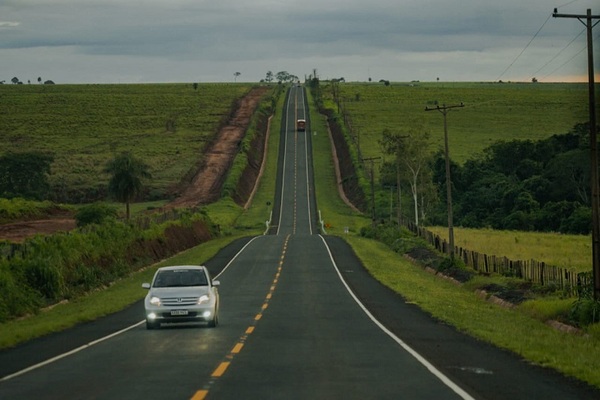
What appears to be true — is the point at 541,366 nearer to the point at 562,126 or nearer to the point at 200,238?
the point at 200,238

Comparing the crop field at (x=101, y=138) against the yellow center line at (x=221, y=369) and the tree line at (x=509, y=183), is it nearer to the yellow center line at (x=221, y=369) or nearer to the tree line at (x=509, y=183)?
the tree line at (x=509, y=183)

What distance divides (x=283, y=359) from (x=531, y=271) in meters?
24.7

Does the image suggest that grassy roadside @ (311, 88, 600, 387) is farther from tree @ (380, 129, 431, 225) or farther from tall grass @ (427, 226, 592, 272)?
tree @ (380, 129, 431, 225)

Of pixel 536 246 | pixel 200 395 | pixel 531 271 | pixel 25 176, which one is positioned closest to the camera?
pixel 200 395

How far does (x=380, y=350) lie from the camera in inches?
848

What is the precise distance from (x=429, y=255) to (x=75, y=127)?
123 metres

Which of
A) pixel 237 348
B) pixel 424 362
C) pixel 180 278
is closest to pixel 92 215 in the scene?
pixel 180 278

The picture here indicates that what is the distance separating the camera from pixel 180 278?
28953mm

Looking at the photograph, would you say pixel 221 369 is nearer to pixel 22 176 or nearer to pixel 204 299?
pixel 204 299

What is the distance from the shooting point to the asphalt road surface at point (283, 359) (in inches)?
607

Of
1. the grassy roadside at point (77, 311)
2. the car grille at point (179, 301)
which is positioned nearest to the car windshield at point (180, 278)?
the car grille at point (179, 301)

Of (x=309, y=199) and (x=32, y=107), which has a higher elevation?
(x=32, y=107)

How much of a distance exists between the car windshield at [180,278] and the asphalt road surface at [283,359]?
139 centimetres

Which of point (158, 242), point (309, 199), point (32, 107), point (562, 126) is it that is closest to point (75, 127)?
point (32, 107)
